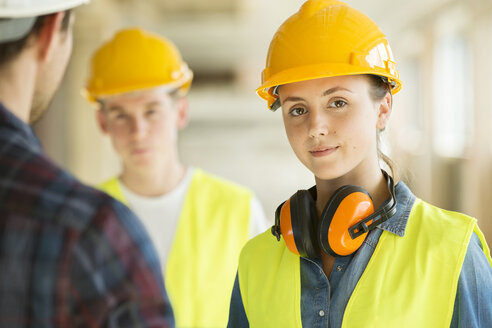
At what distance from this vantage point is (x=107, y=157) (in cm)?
848

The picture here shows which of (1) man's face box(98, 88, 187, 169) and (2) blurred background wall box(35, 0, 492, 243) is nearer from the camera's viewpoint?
(1) man's face box(98, 88, 187, 169)

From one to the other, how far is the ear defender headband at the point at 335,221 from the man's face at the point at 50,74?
2.53 ft

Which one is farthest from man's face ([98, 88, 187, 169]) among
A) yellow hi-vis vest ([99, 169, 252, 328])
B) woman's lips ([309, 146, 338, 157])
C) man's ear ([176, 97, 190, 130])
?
woman's lips ([309, 146, 338, 157])

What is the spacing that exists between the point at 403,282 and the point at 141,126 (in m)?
1.83

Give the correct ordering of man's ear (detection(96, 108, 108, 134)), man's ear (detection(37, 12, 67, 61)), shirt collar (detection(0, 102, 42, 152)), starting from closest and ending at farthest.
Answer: shirt collar (detection(0, 102, 42, 152)), man's ear (detection(37, 12, 67, 61)), man's ear (detection(96, 108, 108, 134))

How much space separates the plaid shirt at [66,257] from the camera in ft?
3.85

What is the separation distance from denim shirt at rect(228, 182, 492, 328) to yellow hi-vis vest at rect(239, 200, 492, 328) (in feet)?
0.07

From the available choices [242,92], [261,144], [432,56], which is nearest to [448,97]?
[432,56]

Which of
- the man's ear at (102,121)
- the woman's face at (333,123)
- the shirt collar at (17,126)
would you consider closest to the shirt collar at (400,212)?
the woman's face at (333,123)

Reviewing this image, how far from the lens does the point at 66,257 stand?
118 cm

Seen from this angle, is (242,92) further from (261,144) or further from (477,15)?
(477,15)

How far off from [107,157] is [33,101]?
7245 millimetres

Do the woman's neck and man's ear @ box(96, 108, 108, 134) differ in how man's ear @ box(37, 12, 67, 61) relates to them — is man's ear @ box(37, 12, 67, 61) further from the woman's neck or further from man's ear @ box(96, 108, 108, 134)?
man's ear @ box(96, 108, 108, 134)

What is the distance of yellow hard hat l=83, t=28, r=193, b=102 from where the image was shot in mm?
3041
